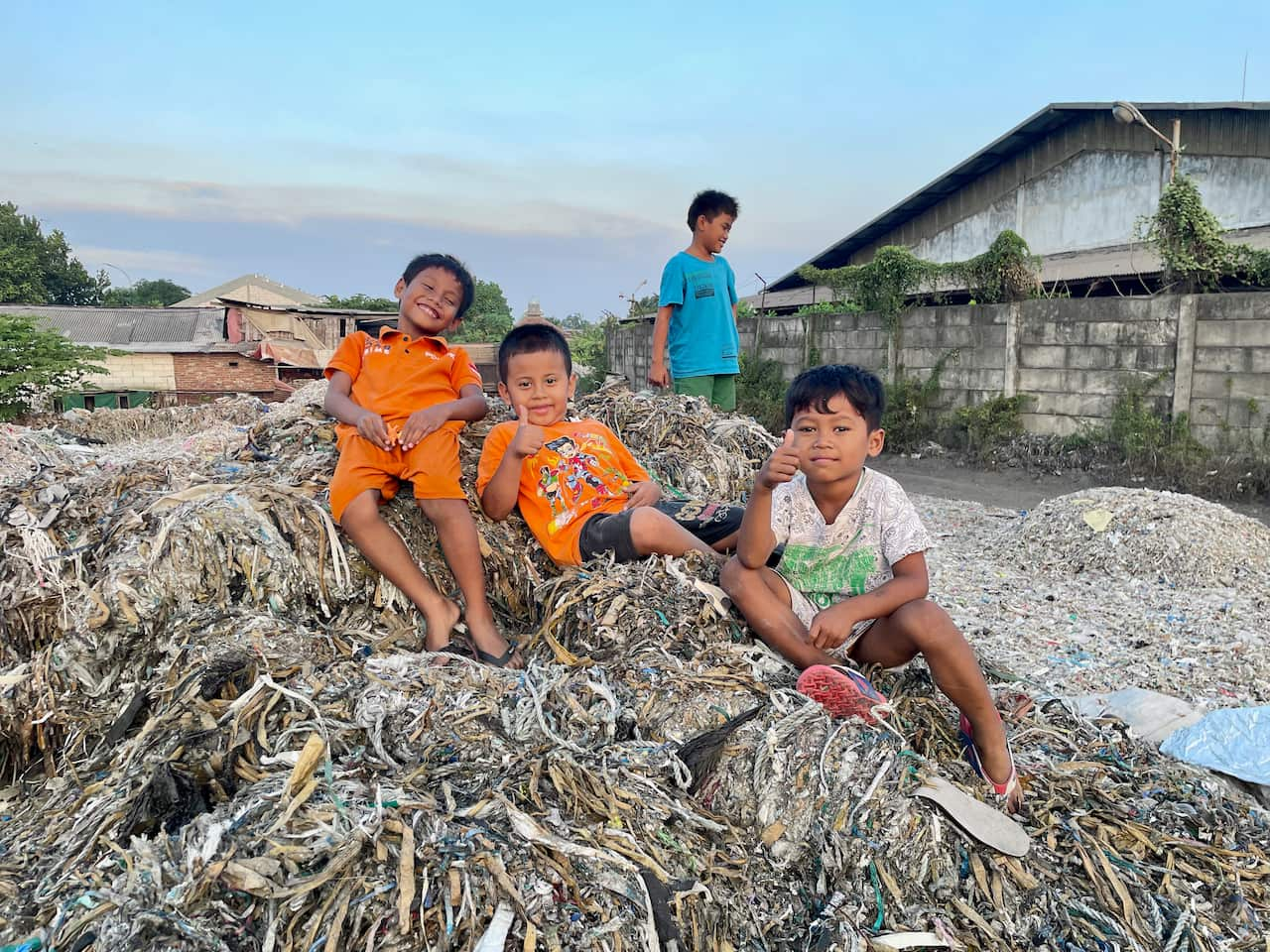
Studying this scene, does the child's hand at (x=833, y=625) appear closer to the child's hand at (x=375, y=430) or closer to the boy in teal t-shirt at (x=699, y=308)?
the child's hand at (x=375, y=430)

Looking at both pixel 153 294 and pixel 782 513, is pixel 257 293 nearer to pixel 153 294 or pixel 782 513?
pixel 153 294

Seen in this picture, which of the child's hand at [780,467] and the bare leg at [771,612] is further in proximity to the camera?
the bare leg at [771,612]

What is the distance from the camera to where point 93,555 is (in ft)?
8.86

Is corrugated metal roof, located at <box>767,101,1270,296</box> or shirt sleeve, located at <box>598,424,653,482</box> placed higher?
corrugated metal roof, located at <box>767,101,1270,296</box>

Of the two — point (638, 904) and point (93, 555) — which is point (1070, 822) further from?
point (93, 555)

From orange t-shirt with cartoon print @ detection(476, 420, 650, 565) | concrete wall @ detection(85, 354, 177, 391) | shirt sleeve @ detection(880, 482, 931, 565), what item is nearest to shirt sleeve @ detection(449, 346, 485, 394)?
orange t-shirt with cartoon print @ detection(476, 420, 650, 565)

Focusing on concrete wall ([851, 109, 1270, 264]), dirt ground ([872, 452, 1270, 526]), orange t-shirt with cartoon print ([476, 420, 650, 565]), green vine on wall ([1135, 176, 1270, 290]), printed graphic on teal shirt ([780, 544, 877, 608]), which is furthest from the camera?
concrete wall ([851, 109, 1270, 264])

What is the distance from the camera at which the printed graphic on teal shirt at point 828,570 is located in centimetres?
234

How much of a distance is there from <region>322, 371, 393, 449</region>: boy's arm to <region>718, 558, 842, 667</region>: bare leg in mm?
1275

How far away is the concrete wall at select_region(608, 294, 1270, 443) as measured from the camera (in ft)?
25.6

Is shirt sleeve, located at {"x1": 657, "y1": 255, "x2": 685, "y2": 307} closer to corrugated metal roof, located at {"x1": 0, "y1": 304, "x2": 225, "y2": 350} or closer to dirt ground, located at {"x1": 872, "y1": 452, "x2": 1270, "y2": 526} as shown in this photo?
dirt ground, located at {"x1": 872, "y1": 452, "x2": 1270, "y2": 526}

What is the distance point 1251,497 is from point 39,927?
9286 mm

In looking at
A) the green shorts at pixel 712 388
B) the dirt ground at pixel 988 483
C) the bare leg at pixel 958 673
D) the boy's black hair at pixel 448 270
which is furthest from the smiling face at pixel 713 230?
the dirt ground at pixel 988 483

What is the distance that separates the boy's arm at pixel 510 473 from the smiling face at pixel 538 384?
84 mm
